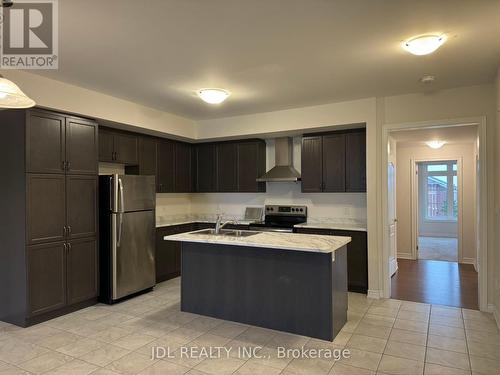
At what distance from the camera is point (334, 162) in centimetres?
509

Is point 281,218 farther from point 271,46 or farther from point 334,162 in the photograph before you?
point 271,46

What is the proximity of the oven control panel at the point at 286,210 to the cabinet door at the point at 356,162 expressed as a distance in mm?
953

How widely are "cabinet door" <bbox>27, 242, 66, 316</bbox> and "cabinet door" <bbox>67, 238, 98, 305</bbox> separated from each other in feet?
0.26

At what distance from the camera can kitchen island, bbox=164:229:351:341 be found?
10.5 ft

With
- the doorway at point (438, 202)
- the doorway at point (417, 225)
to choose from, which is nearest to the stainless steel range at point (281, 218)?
the doorway at point (417, 225)

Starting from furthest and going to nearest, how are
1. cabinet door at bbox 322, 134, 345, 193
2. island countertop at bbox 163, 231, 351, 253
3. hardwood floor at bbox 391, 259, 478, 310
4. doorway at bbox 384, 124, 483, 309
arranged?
cabinet door at bbox 322, 134, 345, 193, doorway at bbox 384, 124, 483, 309, hardwood floor at bbox 391, 259, 478, 310, island countertop at bbox 163, 231, 351, 253

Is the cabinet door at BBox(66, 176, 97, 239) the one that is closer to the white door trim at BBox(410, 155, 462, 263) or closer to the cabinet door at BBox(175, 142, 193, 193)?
the cabinet door at BBox(175, 142, 193, 193)

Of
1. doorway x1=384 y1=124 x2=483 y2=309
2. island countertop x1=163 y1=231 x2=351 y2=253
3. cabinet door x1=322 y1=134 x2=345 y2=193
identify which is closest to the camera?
island countertop x1=163 y1=231 x2=351 y2=253

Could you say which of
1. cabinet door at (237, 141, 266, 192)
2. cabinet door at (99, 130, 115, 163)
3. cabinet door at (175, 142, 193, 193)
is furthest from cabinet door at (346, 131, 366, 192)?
cabinet door at (99, 130, 115, 163)

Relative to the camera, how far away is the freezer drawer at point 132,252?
431cm

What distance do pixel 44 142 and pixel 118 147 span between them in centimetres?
123

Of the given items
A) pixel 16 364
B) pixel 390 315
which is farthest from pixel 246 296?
pixel 16 364

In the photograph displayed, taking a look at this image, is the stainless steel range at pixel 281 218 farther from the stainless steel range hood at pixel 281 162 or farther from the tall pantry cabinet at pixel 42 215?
the tall pantry cabinet at pixel 42 215

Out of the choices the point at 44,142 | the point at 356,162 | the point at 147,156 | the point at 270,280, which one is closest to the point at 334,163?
the point at 356,162
